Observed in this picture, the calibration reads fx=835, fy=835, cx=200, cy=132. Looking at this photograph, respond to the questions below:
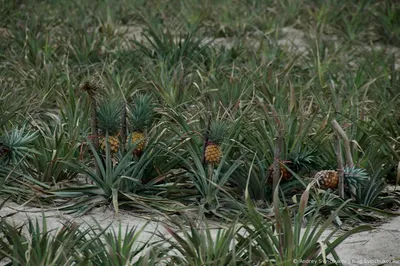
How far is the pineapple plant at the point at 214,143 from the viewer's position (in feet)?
12.6

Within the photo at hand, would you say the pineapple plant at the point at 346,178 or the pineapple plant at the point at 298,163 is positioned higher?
the pineapple plant at the point at 298,163

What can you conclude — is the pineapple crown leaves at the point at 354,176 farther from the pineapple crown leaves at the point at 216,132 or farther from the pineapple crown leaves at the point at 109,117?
the pineapple crown leaves at the point at 109,117

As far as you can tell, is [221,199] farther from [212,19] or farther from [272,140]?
[212,19]

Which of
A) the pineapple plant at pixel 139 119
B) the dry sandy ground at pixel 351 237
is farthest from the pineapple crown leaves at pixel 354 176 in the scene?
the pineapple plant at pixel 139 119

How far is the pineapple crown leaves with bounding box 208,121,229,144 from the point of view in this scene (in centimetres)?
384

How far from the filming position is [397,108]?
15.9 feet

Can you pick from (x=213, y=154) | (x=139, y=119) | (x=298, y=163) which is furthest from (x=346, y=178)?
(x=139, y=119)

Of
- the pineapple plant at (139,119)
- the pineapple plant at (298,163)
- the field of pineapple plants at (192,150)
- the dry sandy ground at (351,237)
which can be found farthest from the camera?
the pineapple plant at (139,119)

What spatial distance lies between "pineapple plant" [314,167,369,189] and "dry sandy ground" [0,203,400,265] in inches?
9.1

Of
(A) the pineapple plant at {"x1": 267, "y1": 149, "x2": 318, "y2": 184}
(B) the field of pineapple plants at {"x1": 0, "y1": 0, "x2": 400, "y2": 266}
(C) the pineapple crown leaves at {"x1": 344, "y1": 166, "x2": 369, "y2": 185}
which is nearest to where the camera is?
(B) the field of pineapple plants at {"x1": 0, "y1": 0, "x2": 400, "y2": 266}

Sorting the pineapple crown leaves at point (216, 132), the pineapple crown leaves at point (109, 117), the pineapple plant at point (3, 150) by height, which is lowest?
the pineapple crown leaves at point (216, 132)

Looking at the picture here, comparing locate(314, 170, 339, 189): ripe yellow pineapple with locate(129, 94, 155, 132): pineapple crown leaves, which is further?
locate(129, 94, 155, 132): pineapple crown leaves

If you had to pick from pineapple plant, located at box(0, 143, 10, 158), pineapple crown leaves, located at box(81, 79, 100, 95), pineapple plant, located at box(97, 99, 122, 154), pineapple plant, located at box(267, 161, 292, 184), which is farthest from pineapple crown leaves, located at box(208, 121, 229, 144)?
pineapple plant, located at box(0, 143, 10, 158)

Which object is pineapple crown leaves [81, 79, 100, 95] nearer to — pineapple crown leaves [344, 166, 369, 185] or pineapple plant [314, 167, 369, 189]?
pineapple plant [314, 167, 369, 189]
